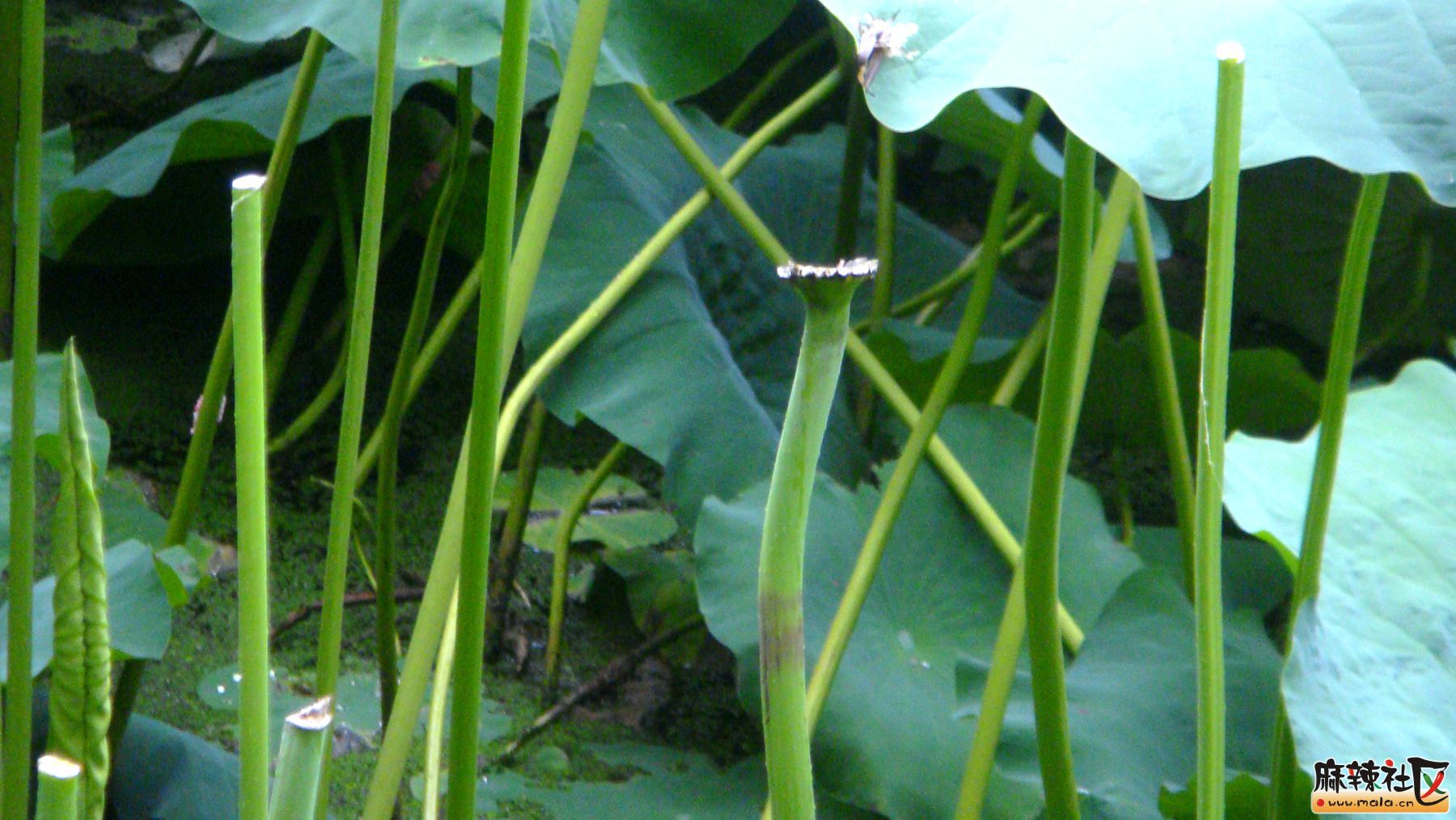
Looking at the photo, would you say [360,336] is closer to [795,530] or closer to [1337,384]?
[795,530]

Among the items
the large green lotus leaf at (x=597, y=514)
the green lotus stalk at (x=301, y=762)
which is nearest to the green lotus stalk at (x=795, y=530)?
the green lotus stalk at (x=301, y=762)

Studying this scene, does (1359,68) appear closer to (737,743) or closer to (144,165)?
(737,743)

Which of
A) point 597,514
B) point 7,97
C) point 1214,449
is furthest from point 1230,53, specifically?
point 597,514

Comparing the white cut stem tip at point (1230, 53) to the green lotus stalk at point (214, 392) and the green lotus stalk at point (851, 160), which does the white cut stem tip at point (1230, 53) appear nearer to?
the green lotus stalk at point (214, 392)

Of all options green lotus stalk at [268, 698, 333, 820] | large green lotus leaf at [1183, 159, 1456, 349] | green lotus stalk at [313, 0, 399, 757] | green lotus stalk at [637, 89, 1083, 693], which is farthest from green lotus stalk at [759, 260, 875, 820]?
large green lotus leaf at [1183, 159, 1456, 349]

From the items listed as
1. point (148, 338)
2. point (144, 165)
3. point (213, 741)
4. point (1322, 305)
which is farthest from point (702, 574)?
point (1322, 305)

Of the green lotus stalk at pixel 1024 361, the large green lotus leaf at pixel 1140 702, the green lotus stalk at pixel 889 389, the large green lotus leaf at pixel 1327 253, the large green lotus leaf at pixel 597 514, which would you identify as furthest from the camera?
the large green lotus leaf at pixel 1327 253
